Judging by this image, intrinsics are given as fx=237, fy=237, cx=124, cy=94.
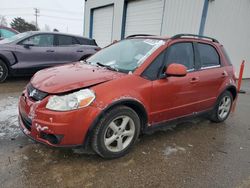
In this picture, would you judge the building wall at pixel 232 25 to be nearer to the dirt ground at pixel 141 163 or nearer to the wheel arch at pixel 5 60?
the dirt ground at pixel 141 163

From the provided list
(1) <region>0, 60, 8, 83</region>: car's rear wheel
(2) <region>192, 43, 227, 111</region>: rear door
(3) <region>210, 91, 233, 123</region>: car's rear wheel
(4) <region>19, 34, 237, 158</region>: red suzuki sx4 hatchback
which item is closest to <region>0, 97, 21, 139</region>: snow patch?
(4) <region>19, 34, 237, 158</region>: red suzuki sx4 hatchback

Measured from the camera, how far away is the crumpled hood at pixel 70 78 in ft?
9.02

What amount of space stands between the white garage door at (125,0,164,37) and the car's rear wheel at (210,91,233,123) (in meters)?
6.72

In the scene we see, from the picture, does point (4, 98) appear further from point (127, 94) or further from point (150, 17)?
point (150, 17)

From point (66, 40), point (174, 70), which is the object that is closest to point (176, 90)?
point (174, 70)

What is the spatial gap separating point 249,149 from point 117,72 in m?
2.46

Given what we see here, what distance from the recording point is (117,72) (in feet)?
10.5

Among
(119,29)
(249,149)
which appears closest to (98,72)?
(249,149)

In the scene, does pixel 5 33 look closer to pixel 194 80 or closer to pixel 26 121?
pixel 26 121

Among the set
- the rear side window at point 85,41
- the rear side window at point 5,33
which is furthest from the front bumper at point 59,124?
the rear side window at point 5,33

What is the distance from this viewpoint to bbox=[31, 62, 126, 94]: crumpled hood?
2.75 metres

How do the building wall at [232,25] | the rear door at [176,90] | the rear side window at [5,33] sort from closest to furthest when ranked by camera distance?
the rear door at [176,90]
the building wall at [232,25]
the rear side window at [5,33]

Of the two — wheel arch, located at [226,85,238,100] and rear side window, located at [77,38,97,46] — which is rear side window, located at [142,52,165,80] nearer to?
wheel arch, located at [226,85,238,100]

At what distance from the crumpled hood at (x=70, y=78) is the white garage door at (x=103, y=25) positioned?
11394 mm
